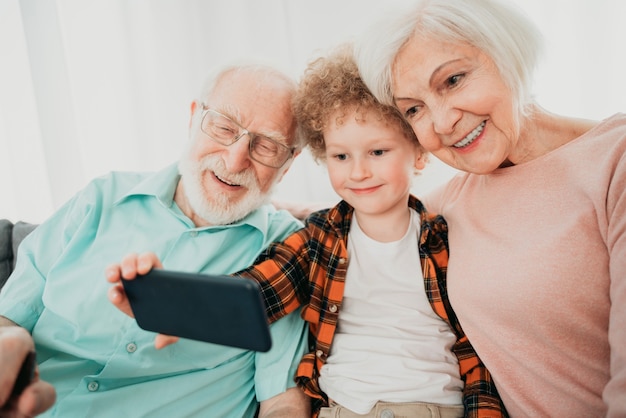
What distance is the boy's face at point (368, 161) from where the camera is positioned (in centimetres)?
142

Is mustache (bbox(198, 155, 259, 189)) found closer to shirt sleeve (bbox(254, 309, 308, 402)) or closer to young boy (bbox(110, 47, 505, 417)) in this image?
young boy (bbox(110, 47, 505, 417))

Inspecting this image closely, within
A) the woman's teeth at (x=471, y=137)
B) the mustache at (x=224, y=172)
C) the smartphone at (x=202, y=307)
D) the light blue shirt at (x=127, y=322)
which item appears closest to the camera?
the smartphone at (x=202, y=307)

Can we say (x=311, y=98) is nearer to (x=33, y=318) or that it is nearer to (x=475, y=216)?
(x=475, y=216)

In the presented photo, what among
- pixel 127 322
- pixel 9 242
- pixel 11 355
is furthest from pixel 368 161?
pixel 9 242

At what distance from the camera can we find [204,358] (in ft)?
4.79

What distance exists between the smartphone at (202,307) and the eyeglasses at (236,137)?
2.35ft

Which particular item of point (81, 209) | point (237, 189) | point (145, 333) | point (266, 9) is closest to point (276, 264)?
point (237, 189)

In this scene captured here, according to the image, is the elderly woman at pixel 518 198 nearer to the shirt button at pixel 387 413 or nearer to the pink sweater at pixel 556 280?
the pink sweater at pixel 556 280

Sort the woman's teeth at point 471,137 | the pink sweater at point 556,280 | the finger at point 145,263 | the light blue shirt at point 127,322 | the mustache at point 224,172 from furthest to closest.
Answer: the mustache at point 224,172 < the light blue shirt at point 127,322 < the woman's teeth at point 471,137 < the pink sweater at point 556,280 < the finger at point 145,263

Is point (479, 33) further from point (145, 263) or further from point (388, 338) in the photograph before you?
point (145, 263)

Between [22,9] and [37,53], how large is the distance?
238 mm

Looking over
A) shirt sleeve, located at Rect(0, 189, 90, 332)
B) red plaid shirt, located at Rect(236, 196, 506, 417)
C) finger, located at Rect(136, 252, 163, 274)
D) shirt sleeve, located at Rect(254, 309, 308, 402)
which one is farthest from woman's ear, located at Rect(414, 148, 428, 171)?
shirt sleeve, located at Rect(0, 189, 90, 332)

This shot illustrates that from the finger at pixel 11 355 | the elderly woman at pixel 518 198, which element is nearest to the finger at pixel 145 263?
the finger at pixel 11 355

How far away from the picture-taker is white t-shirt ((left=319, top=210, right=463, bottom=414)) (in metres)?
1.33
